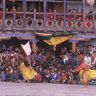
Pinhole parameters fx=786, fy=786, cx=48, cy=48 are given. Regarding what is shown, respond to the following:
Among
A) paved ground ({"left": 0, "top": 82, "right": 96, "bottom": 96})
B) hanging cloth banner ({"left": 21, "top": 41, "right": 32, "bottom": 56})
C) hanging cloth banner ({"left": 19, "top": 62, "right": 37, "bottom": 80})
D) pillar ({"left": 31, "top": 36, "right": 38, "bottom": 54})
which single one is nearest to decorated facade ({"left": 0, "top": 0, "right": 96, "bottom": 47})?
pillar ({"left": 31, "top": 36, "right": 38, "bottom": 54})

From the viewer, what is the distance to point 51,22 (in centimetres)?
4250

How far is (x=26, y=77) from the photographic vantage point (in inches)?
1565

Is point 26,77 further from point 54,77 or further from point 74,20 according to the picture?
point 74,20

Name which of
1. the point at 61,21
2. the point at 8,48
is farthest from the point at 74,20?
the point at 8,48

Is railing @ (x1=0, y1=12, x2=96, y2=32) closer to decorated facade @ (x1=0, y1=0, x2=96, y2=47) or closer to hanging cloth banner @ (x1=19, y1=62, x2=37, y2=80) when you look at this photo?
decorated facade @ (x1=0, y1=0, x2=96, y2=47)

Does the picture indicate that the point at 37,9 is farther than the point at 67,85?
Yes

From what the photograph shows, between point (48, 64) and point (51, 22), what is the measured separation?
300 centimetres

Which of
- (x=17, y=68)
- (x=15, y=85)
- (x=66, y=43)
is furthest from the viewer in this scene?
(x=66, y=43)

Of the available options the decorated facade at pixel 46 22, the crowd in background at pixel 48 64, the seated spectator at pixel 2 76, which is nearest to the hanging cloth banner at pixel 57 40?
the decorated facade at pixel 46 22

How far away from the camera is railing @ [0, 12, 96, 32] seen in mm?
42219

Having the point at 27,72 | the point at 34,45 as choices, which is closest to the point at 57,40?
the point at 34,45

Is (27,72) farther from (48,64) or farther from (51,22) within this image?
(51,22)

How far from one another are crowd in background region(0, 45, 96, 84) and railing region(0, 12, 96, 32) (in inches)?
54.9

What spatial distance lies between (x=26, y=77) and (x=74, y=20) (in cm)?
462
